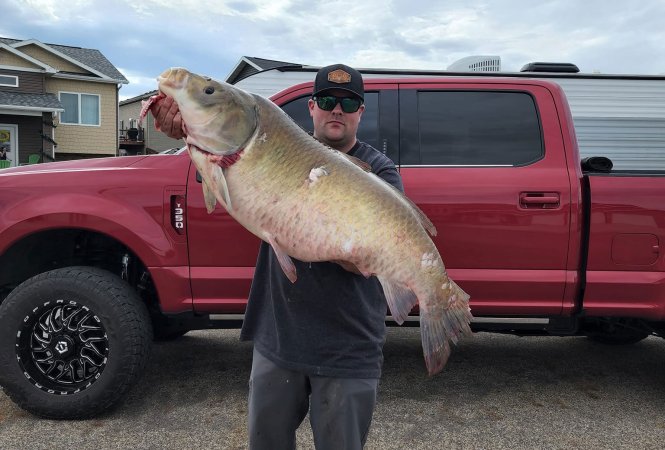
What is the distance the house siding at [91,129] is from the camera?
941 inches

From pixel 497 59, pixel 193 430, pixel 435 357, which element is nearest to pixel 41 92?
pixel 497 59

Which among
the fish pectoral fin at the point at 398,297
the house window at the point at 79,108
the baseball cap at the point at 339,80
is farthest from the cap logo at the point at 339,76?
the house window at the point at 79,108

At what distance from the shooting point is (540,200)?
11.1 ft

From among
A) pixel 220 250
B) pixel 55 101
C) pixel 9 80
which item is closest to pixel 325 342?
pixel 220 250

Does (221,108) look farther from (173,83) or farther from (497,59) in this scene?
(497,59)

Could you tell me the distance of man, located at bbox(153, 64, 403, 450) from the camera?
1.89 meters

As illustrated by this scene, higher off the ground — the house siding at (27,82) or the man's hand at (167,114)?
the house siding at (27,82)

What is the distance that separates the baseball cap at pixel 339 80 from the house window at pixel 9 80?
78.7ft

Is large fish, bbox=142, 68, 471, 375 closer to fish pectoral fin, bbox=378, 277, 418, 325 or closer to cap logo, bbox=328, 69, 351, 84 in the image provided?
fish pectoral fin, bbox=378, 277, 418, 325

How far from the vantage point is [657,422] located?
11.4 feet

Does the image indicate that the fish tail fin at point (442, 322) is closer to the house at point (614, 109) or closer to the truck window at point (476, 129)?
the truck window at point (476, 129)

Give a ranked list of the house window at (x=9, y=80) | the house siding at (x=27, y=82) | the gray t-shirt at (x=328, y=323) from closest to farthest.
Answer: the gray t-shirt at (x=328, y=323) → the house window at (x=9, y=80) → the house siding at (x=27, y=82)

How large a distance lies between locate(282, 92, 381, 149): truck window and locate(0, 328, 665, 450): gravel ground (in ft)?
5.08

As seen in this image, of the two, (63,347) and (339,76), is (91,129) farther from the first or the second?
(339,76)
